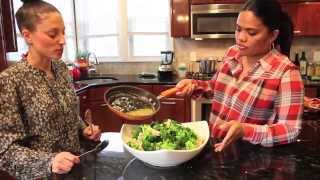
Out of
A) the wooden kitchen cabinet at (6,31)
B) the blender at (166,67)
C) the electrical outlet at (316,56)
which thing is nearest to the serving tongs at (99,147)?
the wooden kitchen cabinet at (6,31)

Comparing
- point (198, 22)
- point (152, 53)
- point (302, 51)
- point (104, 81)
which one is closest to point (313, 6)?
point (302, 51)

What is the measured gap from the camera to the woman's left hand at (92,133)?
158 centimetres

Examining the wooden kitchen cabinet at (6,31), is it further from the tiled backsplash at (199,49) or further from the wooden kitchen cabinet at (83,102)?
the tiled backsplash at (199,49)

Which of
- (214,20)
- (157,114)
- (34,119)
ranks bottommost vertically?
(157,114)

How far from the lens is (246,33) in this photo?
1481 mm

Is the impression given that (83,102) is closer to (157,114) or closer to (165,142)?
(157,114)

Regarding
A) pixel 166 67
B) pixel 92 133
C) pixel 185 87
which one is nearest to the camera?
pixel 92 133

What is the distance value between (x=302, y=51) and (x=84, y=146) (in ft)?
10.4

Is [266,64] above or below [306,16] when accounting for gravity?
below

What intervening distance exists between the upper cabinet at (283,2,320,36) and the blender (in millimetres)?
1361

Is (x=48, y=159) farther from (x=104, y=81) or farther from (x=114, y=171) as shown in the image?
(x=104, y=81)

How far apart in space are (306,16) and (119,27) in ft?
7.12

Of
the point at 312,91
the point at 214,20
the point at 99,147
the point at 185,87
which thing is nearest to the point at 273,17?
the point at 185,87

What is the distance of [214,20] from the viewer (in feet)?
12.1
